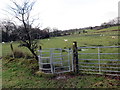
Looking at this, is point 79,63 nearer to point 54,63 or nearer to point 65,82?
point 54,63

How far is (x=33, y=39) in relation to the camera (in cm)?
792

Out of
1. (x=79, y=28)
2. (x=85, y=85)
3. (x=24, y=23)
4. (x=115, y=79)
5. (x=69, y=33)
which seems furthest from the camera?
(x=79, y=28)

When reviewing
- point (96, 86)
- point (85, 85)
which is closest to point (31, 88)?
point (85, 85)

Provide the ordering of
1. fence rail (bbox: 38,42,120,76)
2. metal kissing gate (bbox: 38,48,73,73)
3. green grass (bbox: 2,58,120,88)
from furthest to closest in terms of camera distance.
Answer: metal kissing gate (bbox: 38,48,73,73) < fence rail (bbox: 38,42,120,76) < green grass (bbox: 2,58,120,88)

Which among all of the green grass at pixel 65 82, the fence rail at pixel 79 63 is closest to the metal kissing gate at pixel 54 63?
the fence rail at pixel 79 63

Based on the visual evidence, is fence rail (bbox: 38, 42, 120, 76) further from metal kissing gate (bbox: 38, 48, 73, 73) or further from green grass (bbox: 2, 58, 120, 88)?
green grass (bbox: 2, 58, 120, 88)

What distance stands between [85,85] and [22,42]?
5.65 meters

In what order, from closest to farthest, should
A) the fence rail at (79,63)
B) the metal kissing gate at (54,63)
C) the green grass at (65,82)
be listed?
the green grass at (65,82), the fence rail at (79,63), the metal kissing gate at (54,63)

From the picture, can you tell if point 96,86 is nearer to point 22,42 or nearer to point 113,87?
point 113,87

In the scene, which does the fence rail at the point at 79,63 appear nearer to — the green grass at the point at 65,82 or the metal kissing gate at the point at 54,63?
the metal kissing gate at the point at 54,63

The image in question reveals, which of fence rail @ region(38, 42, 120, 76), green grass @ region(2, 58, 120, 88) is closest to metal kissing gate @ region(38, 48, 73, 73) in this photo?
fence rail @ region(38, 42, 120, 76)

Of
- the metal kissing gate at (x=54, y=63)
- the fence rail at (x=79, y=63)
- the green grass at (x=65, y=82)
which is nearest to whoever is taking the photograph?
the green grass at (x=65, y=82)

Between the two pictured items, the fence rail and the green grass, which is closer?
the green grass

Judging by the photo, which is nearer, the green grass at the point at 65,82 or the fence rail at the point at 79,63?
the green grass at the point at 65,82
